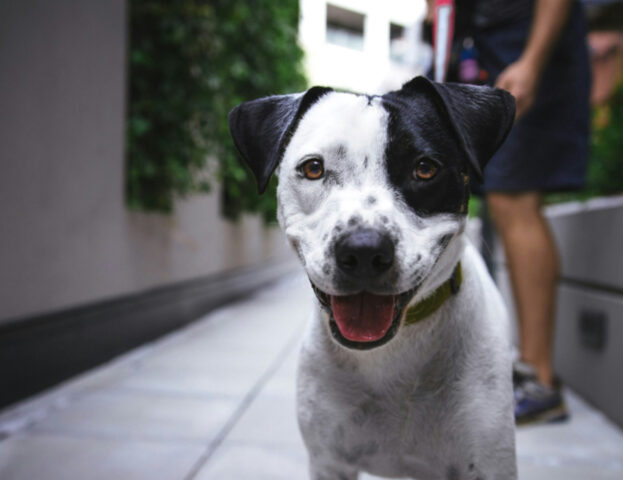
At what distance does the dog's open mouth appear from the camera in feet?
3.68

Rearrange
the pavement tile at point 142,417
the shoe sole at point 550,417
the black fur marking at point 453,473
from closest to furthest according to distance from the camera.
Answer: the black fur marking at point 453,473 → the pavement tile at point 142,417 → the shoe sole at point 550,417

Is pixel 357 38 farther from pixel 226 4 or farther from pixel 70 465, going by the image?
pixel 70 465

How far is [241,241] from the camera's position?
6773mm

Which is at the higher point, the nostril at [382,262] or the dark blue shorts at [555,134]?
the dark blue shorts at [555,134]

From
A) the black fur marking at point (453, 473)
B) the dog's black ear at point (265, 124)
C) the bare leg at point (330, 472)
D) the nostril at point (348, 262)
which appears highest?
the dog's black ear at point (265, 124)

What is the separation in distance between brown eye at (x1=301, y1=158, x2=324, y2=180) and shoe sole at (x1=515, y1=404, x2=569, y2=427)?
1852mm

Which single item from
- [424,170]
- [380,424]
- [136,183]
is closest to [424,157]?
[424,170]

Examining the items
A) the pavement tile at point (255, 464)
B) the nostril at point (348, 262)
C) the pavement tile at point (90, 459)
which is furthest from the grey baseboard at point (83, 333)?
the nostril at point (348, 262)

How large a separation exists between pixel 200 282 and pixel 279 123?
4120mm

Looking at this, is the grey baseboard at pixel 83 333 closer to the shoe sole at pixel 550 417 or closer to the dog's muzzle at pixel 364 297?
the dog's muzzle at pixel 364 297

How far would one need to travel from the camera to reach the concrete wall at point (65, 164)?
2.56 meters

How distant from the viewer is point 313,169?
1.24 meters

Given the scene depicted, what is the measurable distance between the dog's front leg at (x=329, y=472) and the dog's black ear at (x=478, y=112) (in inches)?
31.1

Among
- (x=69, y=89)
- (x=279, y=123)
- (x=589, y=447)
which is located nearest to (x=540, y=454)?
(x=589, y=447)
